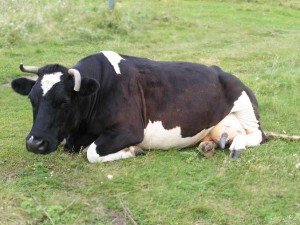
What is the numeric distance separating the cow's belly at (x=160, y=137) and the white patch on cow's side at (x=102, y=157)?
284 mm

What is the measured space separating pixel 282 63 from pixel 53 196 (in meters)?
8.08

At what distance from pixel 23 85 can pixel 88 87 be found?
750mm

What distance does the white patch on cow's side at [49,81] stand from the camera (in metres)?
5.44

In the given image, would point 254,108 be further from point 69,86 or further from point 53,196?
point 53,196

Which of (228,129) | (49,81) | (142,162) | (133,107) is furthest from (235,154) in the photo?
(49,81)

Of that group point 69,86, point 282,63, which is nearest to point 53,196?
point 69,86

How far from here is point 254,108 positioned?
6.78 metres

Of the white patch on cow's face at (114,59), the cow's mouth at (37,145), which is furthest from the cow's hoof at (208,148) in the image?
the cow's mouth at (37,145)

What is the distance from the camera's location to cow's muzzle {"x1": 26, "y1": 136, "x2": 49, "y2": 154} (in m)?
5.23

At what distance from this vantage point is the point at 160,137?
6.26 metres

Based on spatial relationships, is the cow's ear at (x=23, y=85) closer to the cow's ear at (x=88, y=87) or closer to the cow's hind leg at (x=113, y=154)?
the cow's ear at (x=88, y=87)

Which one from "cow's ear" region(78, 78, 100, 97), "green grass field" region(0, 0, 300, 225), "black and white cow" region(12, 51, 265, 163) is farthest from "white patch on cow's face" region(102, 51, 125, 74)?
"green grass field" region(0, 0, 300, 225)

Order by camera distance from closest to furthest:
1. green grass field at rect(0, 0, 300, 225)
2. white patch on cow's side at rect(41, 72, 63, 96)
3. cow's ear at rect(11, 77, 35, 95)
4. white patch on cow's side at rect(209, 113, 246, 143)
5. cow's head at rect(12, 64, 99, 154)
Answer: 1. green grass field at rect(0, 0, 300, 225)
2. cow's head at rect(12, 64, 99, 154)
3. white patch on cow's side at rect(41, 72, 63, 96)
4. cow's ear at rect(11, 77, 35, 95)
5. white patch on cow's side at rect(209, 113, 246, 143)

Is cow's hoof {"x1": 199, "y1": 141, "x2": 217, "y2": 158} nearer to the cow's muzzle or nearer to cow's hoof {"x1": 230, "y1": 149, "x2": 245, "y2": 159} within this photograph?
cow's hoof {"x1": 230, "y1": 149, "x2": 245, "y2": 159}
